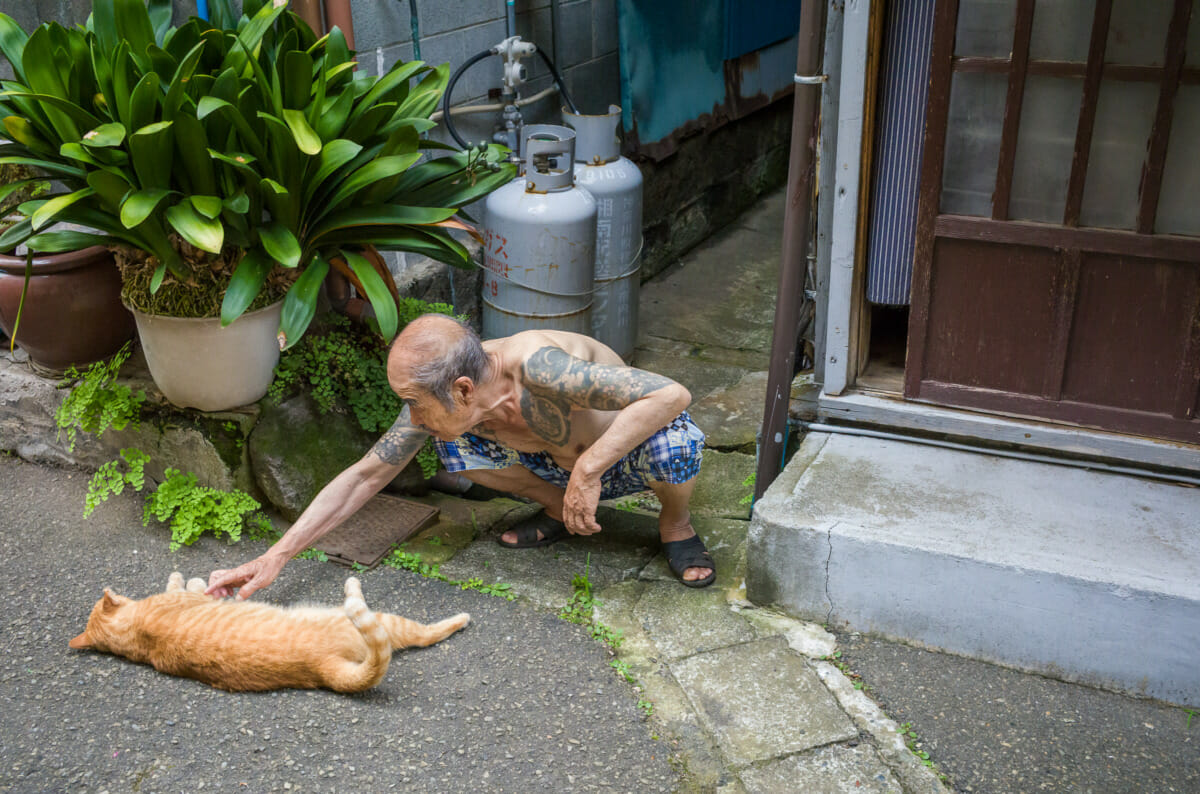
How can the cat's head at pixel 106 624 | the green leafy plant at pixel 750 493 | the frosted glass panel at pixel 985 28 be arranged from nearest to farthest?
1. the cat's head at pixel 106 624
2. the frosted glass panel at pixel 985 28
3. the green leafy plant at pixel 750 493

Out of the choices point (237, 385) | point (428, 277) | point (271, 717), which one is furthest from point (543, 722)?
point (428, 277)

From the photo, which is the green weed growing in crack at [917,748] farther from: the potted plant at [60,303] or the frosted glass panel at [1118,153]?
the potted plant at [60,303]

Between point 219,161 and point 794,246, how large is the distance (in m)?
1.97

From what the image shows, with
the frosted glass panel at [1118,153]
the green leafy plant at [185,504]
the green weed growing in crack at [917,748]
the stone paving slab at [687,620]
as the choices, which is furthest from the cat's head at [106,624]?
the frosted glass panel at [1118,153]

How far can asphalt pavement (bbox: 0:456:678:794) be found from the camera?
2.65 meters

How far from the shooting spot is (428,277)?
5.22 metres

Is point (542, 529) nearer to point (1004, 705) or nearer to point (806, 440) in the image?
point (806, 440)

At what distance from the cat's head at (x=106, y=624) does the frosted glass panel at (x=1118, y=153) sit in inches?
125

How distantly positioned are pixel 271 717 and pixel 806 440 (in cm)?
206

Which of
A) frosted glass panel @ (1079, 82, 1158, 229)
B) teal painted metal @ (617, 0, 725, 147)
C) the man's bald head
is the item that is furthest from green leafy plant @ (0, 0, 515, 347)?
teal painted metal @ (617, 0, 725, 147)

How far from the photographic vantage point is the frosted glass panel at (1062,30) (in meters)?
3.23

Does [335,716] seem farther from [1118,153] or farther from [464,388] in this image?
[1118,153]

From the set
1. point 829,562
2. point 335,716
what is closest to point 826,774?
point 829,562

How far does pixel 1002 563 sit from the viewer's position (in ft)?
10.1
